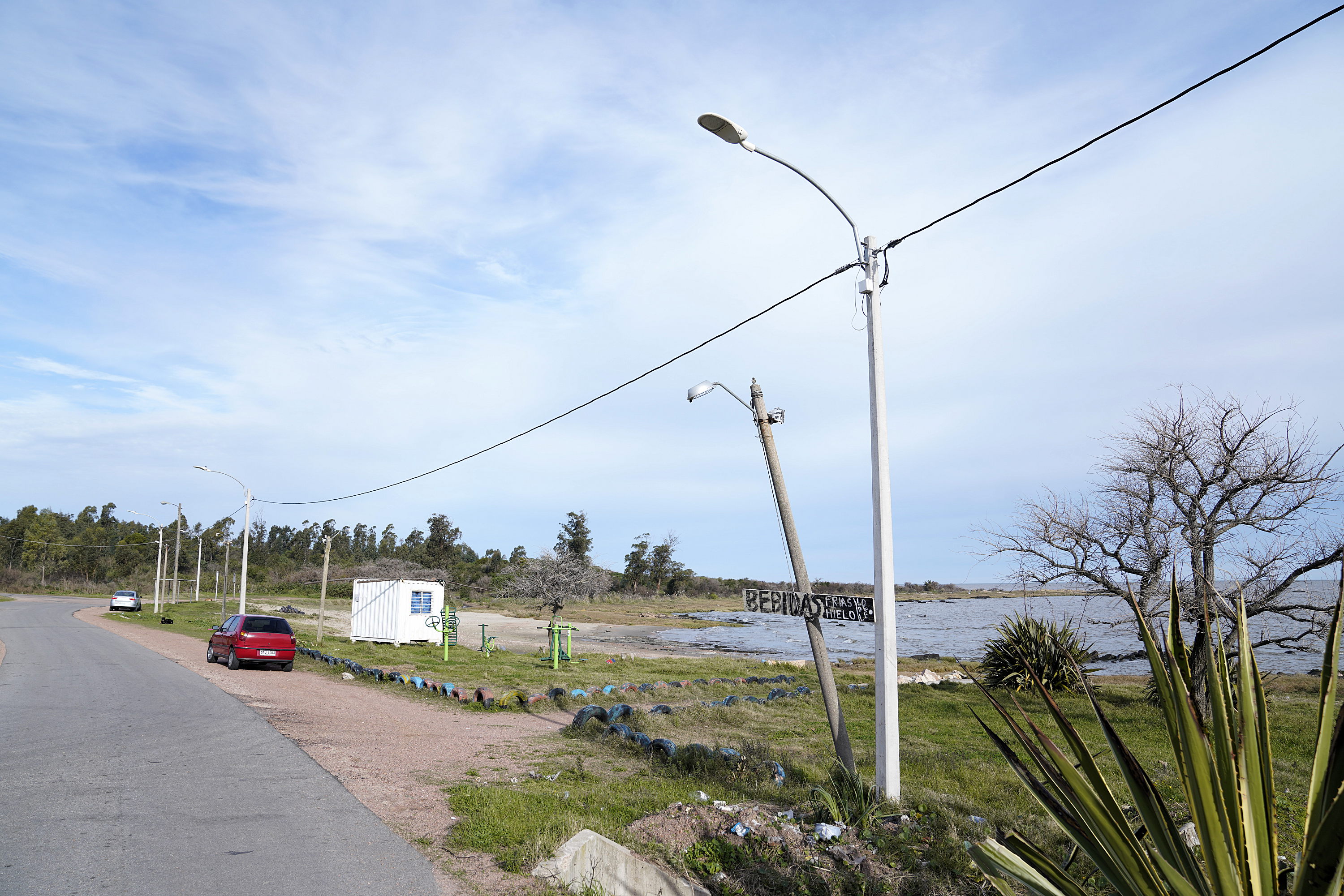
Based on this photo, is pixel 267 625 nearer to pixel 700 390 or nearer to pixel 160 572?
pixel 700 390

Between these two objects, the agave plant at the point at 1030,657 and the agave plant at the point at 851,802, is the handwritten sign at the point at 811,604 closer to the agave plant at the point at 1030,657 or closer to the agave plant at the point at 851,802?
the agave plant at the point at 851,802

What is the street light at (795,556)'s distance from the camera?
7.94 metres

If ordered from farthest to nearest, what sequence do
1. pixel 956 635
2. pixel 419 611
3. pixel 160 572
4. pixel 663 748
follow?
1. pixel 956 635
2. pixel 160 572
3. pixel 419 611
4. pixel 663 748

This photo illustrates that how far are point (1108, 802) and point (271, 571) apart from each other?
99899 mm

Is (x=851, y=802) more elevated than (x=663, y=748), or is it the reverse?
(x=851, y=802)

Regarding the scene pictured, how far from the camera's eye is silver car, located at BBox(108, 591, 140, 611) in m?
50.8

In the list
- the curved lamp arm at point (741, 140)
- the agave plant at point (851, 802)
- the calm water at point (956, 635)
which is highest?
the curved lamp arm at point (741, 140)

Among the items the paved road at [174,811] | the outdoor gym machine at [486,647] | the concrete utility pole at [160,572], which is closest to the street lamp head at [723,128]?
the paved road at [174,811]

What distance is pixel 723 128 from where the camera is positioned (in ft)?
23.9

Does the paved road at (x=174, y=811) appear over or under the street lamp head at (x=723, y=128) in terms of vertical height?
under

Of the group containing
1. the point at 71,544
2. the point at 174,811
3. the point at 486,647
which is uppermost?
the point at 71,544

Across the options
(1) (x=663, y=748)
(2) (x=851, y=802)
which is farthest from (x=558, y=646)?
(2) (x=851, y=802)

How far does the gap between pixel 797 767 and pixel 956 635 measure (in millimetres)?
54824

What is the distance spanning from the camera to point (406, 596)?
30312 mm
